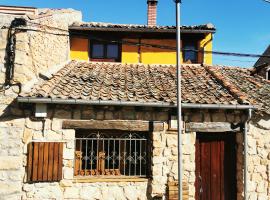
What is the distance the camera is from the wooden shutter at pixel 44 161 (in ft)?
23.6

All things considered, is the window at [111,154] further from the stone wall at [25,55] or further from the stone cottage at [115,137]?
the stone wall at [25,55]

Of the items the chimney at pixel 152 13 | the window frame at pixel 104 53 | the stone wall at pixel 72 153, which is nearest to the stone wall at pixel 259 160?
the stone wall at pixel 72 153

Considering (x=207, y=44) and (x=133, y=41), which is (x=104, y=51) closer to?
(x=133, y=41)

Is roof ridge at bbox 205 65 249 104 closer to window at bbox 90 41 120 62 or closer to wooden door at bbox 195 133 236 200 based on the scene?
wooden door at bbox 195 133 236 200

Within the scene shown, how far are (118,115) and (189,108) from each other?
1705 millimetres

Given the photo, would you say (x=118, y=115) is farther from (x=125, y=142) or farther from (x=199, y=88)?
(x=199, y=88)

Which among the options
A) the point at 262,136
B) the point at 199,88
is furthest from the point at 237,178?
the point at 199,88

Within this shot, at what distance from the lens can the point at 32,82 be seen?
315 inches

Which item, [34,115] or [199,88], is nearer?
[34,115]

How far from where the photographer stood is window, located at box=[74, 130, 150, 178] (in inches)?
308

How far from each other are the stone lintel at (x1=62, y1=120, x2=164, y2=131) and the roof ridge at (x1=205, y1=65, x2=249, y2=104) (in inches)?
83.4

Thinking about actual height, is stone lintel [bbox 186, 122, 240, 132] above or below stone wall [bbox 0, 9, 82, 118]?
below

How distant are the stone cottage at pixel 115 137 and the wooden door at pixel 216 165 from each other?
0.08ft

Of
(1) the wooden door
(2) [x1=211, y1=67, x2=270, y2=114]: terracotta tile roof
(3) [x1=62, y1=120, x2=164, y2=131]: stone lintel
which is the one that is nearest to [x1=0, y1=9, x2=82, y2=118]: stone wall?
(3) [x1=62, y1=120, x2=164, y2=131]: stone lintel
